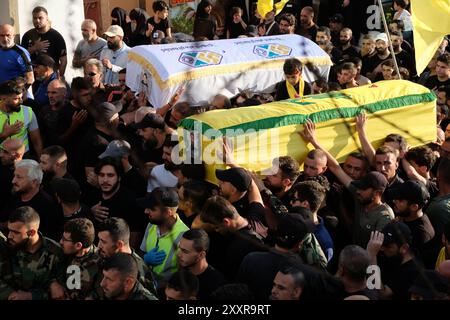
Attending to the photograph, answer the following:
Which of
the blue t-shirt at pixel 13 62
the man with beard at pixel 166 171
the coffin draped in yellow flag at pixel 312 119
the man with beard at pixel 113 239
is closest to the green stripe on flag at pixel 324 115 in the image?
the coffin draped in yellow flag at pixel 312 119

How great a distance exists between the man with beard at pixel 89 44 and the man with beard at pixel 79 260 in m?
4.43

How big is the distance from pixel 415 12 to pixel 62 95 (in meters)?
2.95

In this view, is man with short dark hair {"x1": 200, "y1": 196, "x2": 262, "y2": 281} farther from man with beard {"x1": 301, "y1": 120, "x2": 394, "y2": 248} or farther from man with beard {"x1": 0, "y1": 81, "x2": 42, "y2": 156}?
man with beard {"x1": 0, "y1": 81, "x2": 42, "y2": 156}

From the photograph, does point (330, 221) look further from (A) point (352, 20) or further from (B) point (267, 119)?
(A) point (352, 20)

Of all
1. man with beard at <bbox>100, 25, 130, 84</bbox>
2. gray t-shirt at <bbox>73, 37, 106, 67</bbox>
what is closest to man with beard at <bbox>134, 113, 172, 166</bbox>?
man with beard at <bbox>100, 25, 130, 84</bbox>

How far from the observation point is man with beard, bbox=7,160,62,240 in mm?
5602

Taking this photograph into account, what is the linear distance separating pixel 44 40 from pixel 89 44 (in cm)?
56

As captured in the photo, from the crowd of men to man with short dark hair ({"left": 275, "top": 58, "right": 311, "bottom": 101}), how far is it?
0.01 metres

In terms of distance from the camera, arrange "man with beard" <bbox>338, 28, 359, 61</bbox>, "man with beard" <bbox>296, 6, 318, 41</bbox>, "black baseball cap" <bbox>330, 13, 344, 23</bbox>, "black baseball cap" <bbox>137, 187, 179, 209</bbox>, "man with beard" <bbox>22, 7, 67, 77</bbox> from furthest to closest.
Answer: "black baseball cap" <bbox>330, 13, 344, 23</bbox> → "man with beard" <bbox>296, 6, 318, 41</bbox> → "man with beard" <bbox>338, 28, 359, 61</bbox> → "man with beard" <bbox>22, 7, 67, 77</bbox> → "black baseball cap" <bbox>137, 187, 179, 209</bbox>

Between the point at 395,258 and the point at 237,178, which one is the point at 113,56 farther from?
the point at 395,258

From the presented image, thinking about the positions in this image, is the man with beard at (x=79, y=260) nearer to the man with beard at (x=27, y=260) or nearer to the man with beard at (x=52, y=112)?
the man with beard at (x=27, y=260)

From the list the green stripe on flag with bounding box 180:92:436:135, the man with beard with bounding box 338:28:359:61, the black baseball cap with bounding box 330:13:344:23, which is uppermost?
the green stripe on flag with bounding box 180:92:436:135

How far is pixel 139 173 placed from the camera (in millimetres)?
6281
